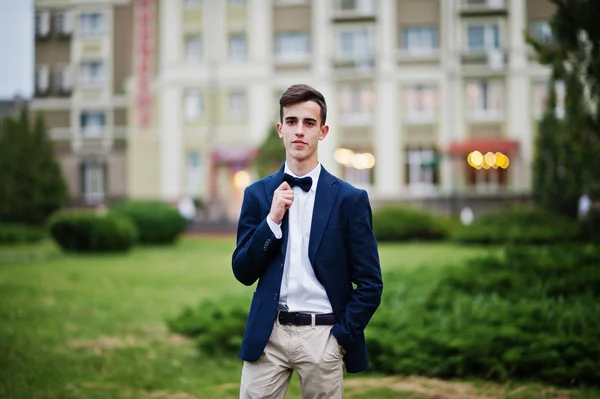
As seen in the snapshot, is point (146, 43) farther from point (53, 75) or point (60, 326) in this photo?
point (60, 326)

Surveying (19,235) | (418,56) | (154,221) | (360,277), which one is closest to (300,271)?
(360,277)

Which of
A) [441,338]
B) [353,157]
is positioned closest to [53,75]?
[353,157]

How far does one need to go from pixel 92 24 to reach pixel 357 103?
16.5 m

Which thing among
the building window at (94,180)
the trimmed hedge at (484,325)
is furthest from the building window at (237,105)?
the trimmed hedge at (484,325)

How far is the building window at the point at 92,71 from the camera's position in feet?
149

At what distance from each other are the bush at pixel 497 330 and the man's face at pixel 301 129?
3611 mm

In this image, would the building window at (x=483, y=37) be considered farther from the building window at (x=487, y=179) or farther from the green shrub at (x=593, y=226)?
the green shrub at (x=593, y=226)

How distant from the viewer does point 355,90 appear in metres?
40.3

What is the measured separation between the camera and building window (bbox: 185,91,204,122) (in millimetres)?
41312

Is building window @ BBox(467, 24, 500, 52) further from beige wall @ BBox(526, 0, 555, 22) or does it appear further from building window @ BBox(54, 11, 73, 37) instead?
building window @ BBox(54, 11, 73, 37)

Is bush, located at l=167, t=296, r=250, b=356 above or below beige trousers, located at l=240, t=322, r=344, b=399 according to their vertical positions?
below

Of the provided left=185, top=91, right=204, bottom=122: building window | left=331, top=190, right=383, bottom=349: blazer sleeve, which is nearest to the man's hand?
left=331, top=190, right=383, bottom=349: blazer sleeve

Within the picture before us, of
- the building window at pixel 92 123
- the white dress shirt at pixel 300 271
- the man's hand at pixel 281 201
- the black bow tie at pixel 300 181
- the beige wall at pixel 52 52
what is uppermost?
the beige wall at pixel 52 52

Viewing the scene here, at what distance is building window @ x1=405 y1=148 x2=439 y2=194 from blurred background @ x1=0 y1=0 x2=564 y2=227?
2.2 inches
